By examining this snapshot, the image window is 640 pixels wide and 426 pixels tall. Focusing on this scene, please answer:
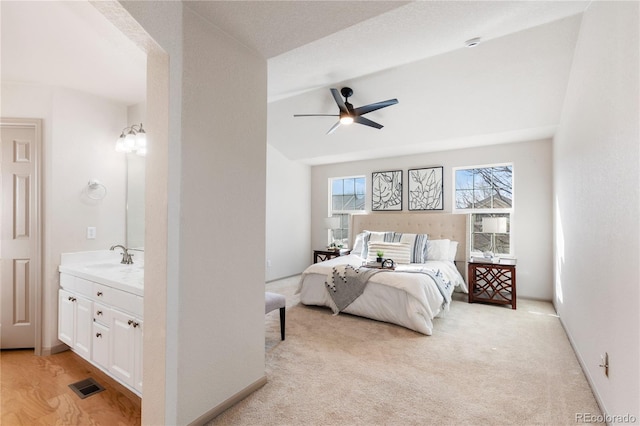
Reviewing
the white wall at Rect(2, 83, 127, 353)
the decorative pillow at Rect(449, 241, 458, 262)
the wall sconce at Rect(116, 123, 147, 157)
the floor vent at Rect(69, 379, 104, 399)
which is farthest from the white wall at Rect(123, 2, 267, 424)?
the decorative pillow at Rect(449, 241, 458, 262)

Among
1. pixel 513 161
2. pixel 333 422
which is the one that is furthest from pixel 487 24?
pixel 333 422

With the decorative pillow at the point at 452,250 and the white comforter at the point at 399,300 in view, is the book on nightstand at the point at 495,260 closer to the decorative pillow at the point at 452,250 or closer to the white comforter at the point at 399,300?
the decorative pillow at the point at 452,250

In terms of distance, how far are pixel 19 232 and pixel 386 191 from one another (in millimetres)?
5121

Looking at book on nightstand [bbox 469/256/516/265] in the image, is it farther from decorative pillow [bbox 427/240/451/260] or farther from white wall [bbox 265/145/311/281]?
white wall [bbox 265/145/311/281]

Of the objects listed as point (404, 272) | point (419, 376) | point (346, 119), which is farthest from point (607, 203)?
point (346, 119)

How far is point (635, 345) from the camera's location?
139 centimetres

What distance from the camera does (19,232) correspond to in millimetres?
2684

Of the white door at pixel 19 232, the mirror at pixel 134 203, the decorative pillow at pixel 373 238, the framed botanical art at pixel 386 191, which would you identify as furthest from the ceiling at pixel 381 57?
the decorative pillow at pixel 373 238

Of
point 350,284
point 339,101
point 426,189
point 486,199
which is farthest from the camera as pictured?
point 426,189

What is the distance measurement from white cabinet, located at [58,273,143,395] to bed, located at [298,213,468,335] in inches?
93.4

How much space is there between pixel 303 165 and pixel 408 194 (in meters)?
2.39

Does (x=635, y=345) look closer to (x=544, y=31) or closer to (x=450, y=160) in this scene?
(x=544, y=31)

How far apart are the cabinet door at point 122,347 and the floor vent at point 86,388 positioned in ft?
0.84

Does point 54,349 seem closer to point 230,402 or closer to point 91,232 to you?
point 91,232
